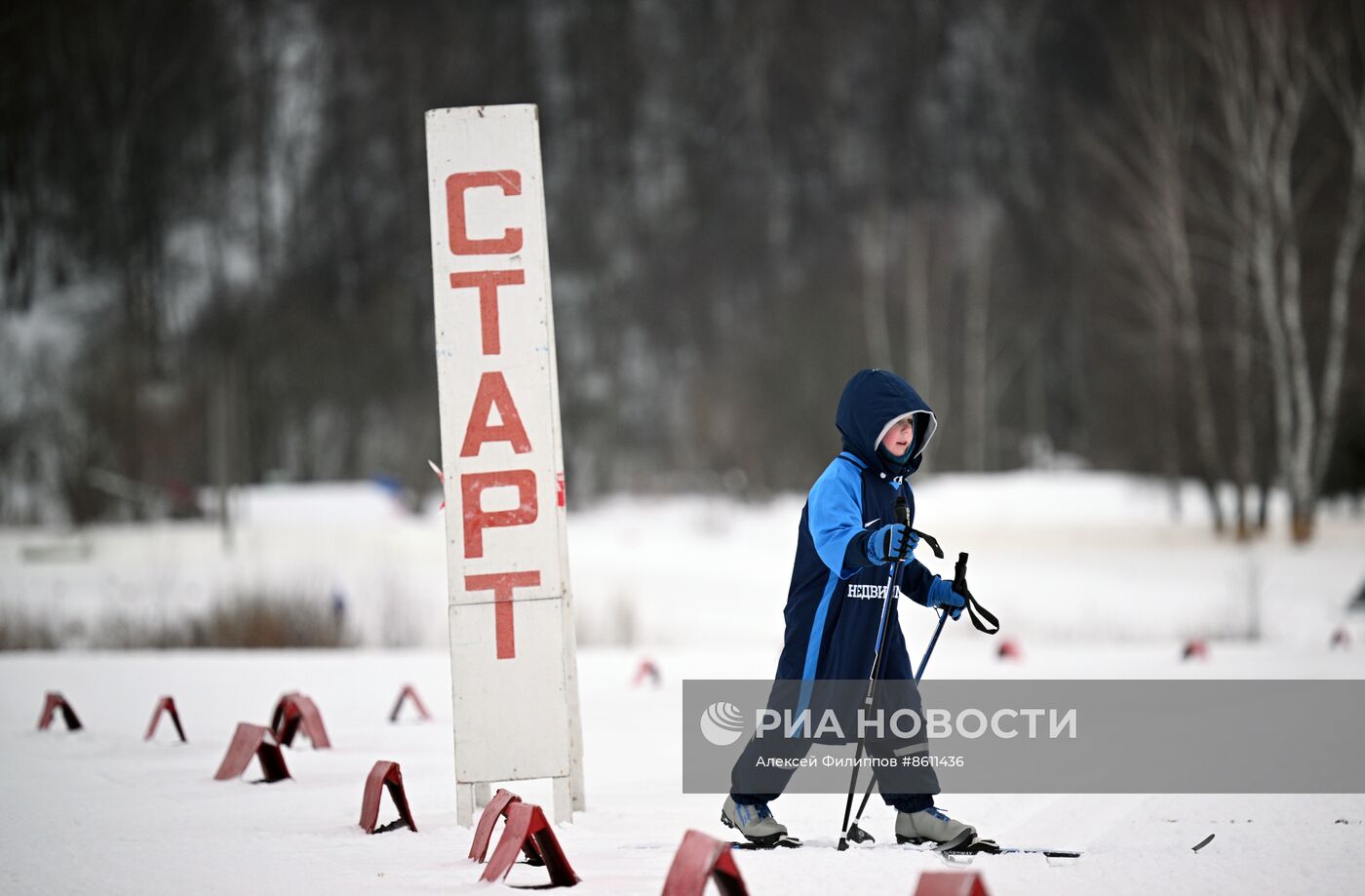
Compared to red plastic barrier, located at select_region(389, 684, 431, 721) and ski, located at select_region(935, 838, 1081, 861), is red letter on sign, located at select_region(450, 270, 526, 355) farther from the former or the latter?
red plastic barrier, located at select_region(389, 684, 431, 721)

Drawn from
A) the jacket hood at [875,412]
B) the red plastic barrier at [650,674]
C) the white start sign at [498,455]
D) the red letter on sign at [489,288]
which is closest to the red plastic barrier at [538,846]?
the white start sign at [498,455]

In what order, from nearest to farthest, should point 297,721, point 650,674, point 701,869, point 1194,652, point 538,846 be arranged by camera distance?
point 701,869 → point 538,846 → point 297,721 → point 650,674 → point 1194,652

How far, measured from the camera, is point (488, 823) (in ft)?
14.7

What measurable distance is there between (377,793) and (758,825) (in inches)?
51.5

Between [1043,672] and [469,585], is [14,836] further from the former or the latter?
[1043,672]

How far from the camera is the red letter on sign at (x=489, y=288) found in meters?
5.09

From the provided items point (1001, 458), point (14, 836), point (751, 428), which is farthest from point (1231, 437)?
point (14, 836)

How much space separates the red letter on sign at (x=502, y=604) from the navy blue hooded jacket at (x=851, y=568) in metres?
0.99

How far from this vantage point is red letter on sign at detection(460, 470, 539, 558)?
16.5 ft

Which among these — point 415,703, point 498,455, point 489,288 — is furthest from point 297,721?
point 489,288

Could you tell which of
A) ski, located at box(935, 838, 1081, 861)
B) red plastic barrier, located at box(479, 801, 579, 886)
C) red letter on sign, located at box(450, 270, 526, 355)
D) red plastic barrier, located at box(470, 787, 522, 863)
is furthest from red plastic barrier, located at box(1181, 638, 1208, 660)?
red plastic barrier, located at box(479, 801, 579, 886)

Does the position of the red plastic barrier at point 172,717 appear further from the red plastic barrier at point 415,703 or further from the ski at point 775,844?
the ski at point 775,844

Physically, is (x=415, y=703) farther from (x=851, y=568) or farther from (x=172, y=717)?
(x=851, y=568)

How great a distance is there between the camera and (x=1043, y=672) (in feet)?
33.2
